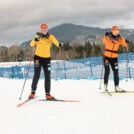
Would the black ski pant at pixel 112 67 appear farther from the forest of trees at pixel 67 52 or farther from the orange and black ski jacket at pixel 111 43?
the forest of trees at pixel 67 52

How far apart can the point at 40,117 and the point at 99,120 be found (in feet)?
3.25

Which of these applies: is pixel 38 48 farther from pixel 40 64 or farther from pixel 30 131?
pixel 30 131

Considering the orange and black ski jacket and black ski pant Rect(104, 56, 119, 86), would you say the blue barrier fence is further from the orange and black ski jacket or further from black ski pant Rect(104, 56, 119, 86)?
the orange and black ski jacket

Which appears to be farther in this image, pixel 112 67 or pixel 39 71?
pixel 112 67

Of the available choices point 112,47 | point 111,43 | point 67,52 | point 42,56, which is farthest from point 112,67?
point 67,52

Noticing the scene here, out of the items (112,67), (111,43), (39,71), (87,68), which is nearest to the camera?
(39,71)

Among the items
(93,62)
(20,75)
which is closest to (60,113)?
(93,62)

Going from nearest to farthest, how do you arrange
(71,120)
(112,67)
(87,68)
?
(71,120), (112,67), (87,68)

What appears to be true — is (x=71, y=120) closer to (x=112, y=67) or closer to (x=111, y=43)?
(x=112, y=67)

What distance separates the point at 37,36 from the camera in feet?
14.0

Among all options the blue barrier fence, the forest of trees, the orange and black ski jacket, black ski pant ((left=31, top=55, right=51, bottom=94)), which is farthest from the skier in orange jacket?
the forest of trees

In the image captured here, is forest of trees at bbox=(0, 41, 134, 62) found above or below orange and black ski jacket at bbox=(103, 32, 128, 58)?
above

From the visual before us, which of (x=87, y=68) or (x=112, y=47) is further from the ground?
(x=112, y=47)

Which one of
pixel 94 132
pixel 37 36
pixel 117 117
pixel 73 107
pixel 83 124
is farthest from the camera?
pixel 37 36
